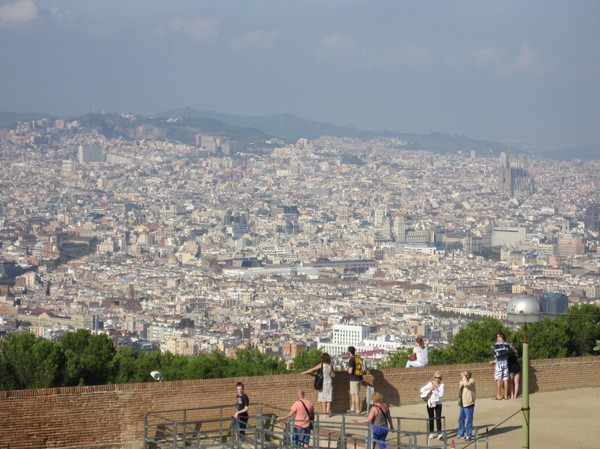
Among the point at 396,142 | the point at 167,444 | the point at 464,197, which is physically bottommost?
the point at 167,444

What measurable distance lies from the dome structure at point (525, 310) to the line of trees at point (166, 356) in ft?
11.6

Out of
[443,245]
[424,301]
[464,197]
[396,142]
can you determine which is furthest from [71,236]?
[396,142]

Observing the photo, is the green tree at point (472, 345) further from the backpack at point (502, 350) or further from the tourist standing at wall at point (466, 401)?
the tourist standing at wall at point (466, 401)

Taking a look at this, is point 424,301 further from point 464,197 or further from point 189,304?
point 464,197

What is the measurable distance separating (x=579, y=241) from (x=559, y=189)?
129ft

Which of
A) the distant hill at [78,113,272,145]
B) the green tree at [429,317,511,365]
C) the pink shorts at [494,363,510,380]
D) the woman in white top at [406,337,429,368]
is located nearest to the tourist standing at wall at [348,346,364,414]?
the woman in white top at [406,337,429,368]

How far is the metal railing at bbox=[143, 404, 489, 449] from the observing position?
276 inches

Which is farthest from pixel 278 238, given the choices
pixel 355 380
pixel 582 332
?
pixel 355 380

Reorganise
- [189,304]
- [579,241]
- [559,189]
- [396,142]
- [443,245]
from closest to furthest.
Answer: [189,304], [579,241], [443,245], [559,189], [396,142]

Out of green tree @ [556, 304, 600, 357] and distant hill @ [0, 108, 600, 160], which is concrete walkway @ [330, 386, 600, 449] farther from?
distant hill @ [0, 108, 600, 160]

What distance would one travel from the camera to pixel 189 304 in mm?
64500

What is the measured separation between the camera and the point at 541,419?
8172 mm

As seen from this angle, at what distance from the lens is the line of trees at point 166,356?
10.2 m

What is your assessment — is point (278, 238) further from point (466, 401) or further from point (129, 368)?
point (466, 401)
